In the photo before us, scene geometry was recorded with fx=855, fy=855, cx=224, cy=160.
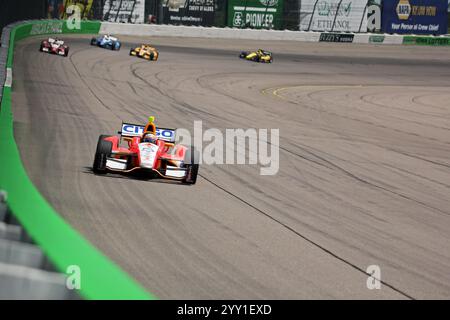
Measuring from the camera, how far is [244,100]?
94.2ft

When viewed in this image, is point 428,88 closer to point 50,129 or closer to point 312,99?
point 312,99

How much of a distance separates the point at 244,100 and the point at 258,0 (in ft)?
111

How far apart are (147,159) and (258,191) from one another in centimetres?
169

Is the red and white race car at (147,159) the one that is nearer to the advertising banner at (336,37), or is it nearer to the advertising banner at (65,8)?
the advertising banner at (65,8)

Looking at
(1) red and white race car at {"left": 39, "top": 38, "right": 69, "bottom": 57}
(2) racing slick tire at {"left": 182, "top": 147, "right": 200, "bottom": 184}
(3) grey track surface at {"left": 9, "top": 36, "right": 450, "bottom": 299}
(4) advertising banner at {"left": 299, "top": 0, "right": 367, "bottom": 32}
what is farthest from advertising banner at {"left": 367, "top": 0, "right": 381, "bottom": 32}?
(2) racing slick tire at {"left": 182, "top": 147, "right": 200, "bottom": 184}

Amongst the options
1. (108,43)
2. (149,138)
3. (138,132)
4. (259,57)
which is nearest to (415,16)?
(259,57)

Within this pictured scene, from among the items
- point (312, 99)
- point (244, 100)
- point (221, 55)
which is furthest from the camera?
point (221, 55)

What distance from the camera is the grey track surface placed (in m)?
7.89

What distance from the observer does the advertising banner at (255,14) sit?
60.4m

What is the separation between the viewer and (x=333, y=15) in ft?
202

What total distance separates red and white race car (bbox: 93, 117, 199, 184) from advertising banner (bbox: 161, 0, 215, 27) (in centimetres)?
4576

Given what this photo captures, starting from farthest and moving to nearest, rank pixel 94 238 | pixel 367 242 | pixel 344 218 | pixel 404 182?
1. pixel 404 182
2. pixel 344 218
3. pixel 367 242
4. pixel 94 238

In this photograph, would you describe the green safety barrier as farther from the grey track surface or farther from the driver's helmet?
the driver's helmet
